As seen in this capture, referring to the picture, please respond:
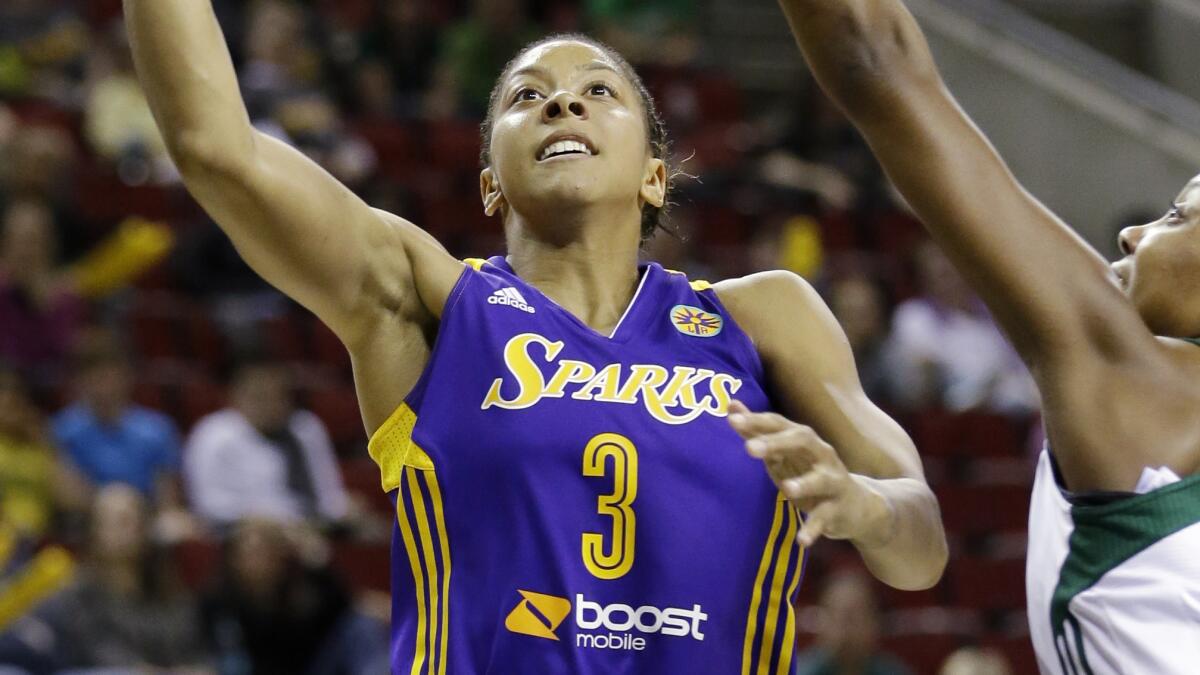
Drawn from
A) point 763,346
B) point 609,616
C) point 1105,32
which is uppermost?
point 1105,32

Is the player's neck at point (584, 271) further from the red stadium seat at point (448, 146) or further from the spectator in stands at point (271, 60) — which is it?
the red stadium seat at point (448, 146)

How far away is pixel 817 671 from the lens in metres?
7.17

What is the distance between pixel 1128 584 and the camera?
8.45 ft

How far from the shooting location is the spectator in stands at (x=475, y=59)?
11109 millimetres

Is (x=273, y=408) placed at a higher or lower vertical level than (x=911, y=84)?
lower

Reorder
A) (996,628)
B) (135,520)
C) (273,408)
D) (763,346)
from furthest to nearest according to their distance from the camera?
(996,628) → (273,408) → (135,520) → (763,346)

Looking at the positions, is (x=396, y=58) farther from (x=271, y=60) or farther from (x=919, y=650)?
(x=919, y=650)

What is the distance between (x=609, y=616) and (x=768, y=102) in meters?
11.2

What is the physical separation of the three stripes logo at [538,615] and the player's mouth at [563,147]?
2.71ft

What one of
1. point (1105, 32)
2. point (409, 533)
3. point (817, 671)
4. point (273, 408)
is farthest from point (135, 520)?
point (1105, 32)

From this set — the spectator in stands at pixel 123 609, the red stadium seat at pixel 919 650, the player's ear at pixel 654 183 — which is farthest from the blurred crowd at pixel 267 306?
the player's ear at pixel 654 183

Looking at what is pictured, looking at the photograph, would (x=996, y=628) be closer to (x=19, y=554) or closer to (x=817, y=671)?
(x=817, y=671)

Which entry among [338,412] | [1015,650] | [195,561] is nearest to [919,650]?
[1015,650]

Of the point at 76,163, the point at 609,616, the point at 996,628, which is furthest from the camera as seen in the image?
the point at 76,163
